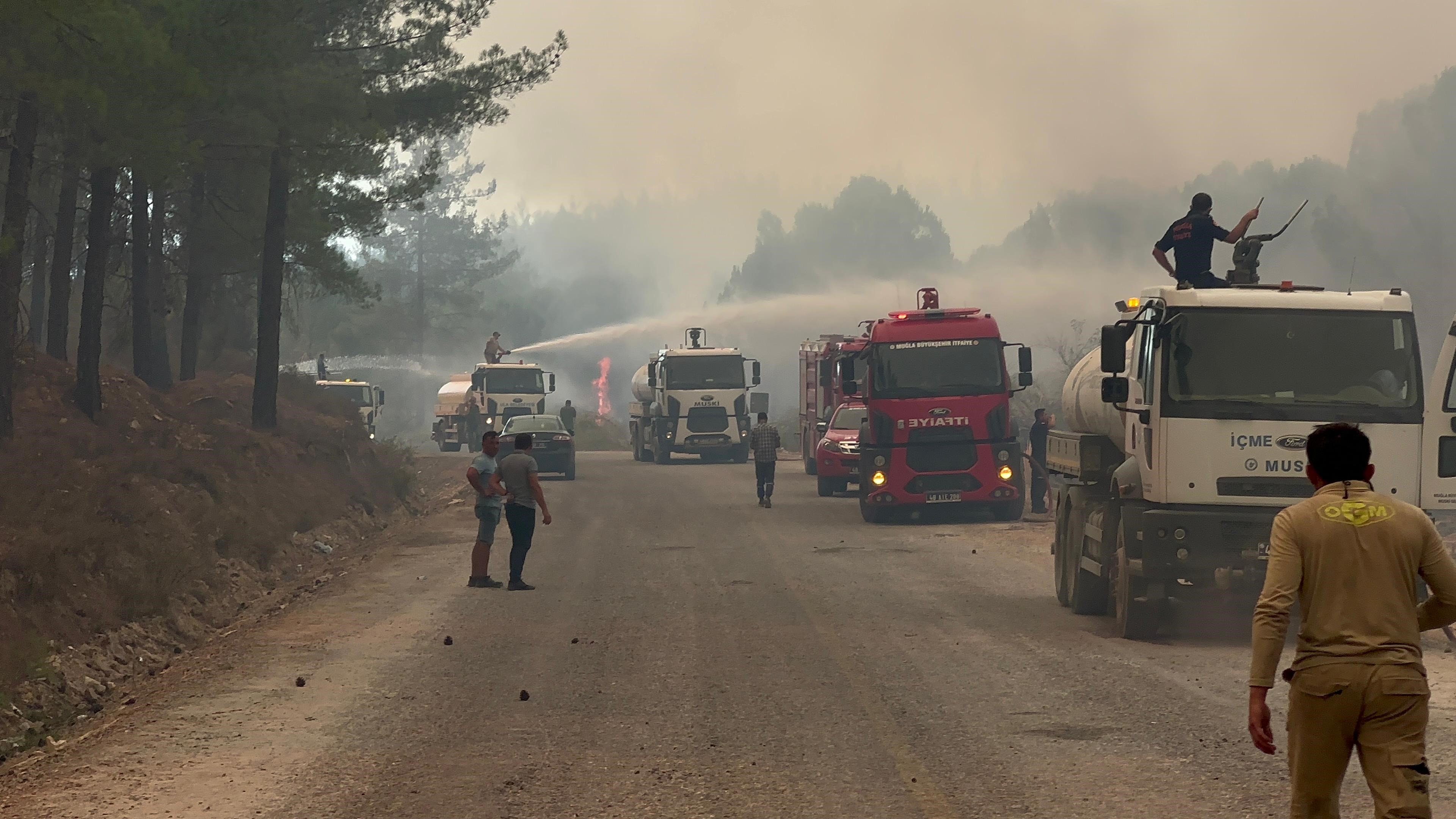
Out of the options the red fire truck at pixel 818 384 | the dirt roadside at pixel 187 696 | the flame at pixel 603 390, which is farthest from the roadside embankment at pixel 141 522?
the flame at pixel 603 390

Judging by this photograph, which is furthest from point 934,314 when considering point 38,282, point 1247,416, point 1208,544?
point 38,282

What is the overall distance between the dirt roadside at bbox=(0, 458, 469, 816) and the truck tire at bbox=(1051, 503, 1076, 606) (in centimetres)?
692

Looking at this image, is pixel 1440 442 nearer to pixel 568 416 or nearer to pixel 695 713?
pixel 695 713

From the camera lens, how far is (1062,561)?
604 inches

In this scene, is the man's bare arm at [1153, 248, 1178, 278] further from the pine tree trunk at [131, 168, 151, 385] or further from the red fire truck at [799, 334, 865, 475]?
the pine tree trunk at [131, 168, 151, 385]

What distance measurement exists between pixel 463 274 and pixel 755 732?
10014 cm

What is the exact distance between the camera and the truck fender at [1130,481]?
504 inches

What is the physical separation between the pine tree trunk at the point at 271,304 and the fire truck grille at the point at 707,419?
53.6 ft

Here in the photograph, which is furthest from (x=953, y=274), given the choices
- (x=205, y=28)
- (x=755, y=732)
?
(x=755, y=732)

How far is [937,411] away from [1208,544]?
11905 millimetres

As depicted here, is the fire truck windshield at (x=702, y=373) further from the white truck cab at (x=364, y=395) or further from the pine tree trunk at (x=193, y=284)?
the pine tree trunk at (x=193, y=284)

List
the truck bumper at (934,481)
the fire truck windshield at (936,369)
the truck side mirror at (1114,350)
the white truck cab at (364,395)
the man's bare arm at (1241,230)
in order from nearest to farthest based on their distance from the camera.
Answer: the truck side mirror at (1114,350)
the man's bare arm at (1241,230)
the fire truck windshield at (936,369)
the truck bumper at (934,481)
the white truck cab at (364,395)

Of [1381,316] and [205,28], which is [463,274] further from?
[1381,316]

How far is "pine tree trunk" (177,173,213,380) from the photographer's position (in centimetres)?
3269
